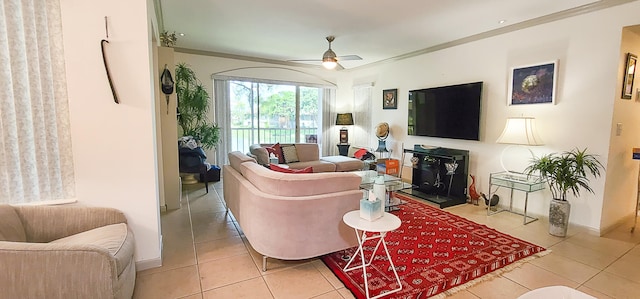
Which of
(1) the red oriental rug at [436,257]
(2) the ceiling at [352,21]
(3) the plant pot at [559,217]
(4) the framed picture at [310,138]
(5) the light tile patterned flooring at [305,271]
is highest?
(2) the ceiling at [352,21]

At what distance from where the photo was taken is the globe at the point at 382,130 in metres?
6.07

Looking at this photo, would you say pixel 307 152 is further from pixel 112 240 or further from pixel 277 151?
pixel 112 240

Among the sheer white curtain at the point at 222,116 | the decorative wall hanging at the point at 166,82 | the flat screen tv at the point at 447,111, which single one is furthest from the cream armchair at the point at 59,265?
the flat screen tv at the point at 447,111

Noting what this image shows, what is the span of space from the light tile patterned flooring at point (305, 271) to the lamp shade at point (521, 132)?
3.47 feet

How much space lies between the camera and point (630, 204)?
3691mm

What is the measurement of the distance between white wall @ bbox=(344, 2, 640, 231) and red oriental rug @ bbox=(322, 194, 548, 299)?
1.20m

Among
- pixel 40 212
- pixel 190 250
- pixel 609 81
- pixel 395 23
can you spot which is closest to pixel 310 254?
pixel 190 250

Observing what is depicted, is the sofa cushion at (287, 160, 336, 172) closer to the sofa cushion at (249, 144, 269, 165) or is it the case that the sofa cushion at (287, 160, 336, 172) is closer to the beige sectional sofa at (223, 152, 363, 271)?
the sofa cushion at (249, 144, 269, 165)

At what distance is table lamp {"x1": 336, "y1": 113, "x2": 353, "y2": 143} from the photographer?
7120 millimetres

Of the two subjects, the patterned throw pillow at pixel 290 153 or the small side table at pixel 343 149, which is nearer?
the patterned throw pillow at pixel 290 153

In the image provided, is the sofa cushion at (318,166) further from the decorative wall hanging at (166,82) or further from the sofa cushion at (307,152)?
the decorative wall hanging at (166,82)

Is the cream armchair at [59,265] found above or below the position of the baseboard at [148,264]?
above

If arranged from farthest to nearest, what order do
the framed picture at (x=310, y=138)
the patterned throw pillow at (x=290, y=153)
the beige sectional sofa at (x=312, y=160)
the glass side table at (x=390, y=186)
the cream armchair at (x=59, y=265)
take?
the framed picture at (x=310, y=138) → the patterned throw pillow at (x=290, y=153) → the beige sectional sofa at (x=312, y=160) → the glass side table at (x=390, y=186) → the cream armchair at (x=59, y=265)

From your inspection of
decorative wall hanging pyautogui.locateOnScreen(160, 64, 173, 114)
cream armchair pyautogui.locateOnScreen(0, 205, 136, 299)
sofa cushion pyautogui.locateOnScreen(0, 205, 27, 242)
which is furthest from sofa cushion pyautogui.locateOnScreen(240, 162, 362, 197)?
decorative wall hanging pyautogui.locateOnScreen(160, 64, 173, 114)
